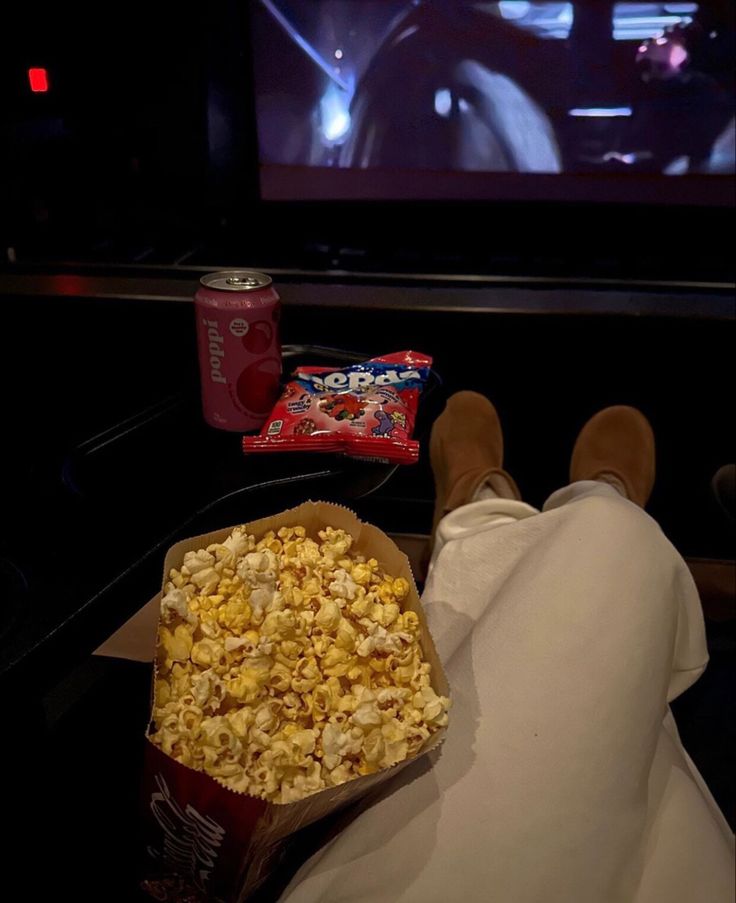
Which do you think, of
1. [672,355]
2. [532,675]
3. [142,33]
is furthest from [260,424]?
[142,33]

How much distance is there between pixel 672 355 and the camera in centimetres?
177

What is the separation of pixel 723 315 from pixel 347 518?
4.50 ft

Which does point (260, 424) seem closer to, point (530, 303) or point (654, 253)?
point (530, 303)

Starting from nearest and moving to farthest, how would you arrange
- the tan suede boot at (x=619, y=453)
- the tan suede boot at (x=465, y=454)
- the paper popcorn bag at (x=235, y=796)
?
1. the paper popcorn bag at (x=235, y=796)
2. the tan suede boot at (x=465, y=454)
3. the tan suede boot at (x=619, y=453)

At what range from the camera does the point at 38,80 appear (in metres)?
2.15

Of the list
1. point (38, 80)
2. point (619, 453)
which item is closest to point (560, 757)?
point (619, 453)

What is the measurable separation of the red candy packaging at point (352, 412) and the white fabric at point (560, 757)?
9.0 inches

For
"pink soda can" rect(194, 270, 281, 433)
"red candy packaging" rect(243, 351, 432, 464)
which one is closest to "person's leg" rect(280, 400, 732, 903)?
"red candy packaging" rect(243, 351, 432, 464)

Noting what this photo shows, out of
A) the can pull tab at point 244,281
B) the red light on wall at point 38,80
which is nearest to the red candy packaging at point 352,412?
the can pull tab at point 244,281

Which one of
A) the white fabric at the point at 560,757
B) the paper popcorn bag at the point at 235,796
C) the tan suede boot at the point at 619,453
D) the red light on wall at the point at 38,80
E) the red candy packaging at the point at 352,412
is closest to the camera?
the paper popcorn bag at the point at 235,796

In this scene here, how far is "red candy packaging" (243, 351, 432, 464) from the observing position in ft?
2.84

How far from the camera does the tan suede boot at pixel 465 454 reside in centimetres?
139

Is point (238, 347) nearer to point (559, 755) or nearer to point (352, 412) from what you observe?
point (352, 412)

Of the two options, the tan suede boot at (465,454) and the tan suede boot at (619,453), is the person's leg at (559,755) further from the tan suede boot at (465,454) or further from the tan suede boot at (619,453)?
the tan suede boot at (619,453)
